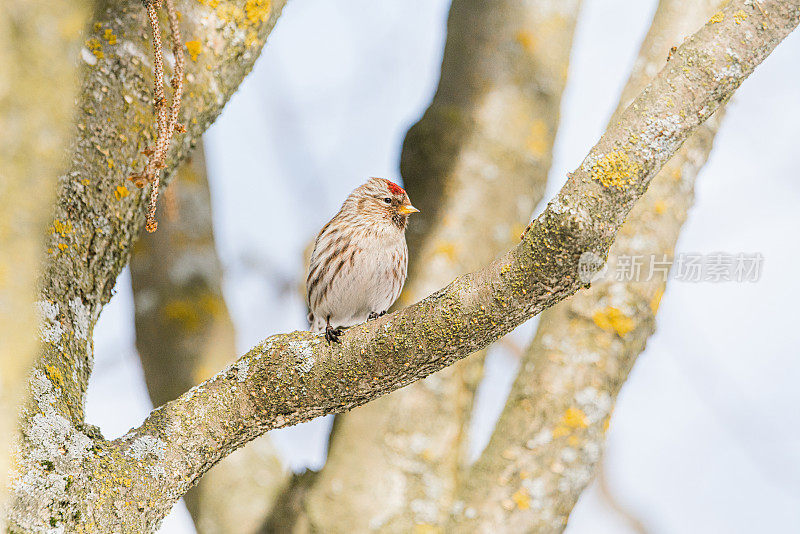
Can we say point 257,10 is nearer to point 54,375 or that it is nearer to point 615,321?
point 54,375

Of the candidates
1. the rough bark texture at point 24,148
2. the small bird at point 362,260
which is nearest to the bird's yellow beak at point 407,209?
the small bird at point 362,260

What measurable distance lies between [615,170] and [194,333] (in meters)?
2.64

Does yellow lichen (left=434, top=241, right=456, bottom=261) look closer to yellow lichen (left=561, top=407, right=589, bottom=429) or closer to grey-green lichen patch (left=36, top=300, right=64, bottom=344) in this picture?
yellow lichen (left=561, top=407, right=589, bottom=429)

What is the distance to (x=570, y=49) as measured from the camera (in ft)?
13.1

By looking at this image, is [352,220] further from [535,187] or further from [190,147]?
[190,147]

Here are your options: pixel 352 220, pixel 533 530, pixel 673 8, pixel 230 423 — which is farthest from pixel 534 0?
pixel 230 423

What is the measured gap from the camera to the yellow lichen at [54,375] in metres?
1.78

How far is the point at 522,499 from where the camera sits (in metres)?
2.93

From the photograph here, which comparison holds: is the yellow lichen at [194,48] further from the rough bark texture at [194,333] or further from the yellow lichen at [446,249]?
the yellow lichen at [446,249]

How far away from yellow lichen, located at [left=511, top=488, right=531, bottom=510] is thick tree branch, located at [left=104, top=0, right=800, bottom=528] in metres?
1.20

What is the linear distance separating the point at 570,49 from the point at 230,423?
285cm

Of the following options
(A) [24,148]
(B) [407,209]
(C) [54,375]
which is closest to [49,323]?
(C) [54,375]

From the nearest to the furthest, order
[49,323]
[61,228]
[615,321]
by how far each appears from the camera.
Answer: [49,323] → [61,228] → [615,321]

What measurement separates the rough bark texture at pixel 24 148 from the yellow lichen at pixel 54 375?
0.39 ft
